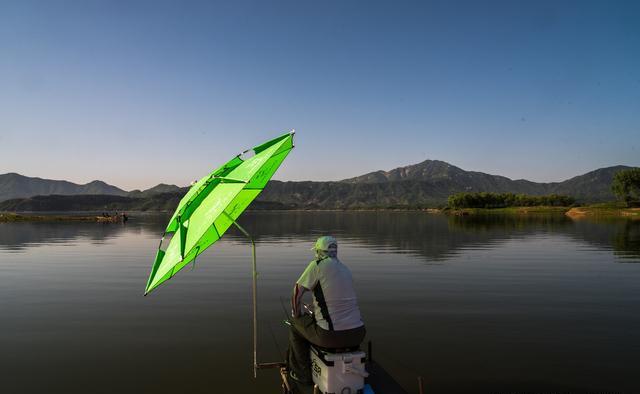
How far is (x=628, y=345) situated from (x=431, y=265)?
18.1 m

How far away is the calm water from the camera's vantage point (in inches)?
421

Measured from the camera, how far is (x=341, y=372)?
7.31m

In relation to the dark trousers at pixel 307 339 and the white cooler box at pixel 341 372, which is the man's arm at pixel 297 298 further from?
the white cooler box at pixel 341 372

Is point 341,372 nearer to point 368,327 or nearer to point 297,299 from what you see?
point 297,299

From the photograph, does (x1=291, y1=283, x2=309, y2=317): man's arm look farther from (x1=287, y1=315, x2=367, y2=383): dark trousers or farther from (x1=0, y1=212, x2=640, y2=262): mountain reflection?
(x1=0, y1=212, x2=640, y2=262): mountain reflection

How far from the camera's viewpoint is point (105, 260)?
1389 inches

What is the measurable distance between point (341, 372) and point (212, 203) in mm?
3884

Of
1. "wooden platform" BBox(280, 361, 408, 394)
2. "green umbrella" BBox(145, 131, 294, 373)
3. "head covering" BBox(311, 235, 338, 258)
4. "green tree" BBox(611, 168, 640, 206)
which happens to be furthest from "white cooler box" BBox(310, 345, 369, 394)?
"green tree" BBox(611, 168, 640, 206)

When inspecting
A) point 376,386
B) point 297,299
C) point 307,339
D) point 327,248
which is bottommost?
point 376,386

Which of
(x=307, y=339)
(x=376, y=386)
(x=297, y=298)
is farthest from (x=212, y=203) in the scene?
(x=376, y=386)

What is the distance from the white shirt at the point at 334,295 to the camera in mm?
7492

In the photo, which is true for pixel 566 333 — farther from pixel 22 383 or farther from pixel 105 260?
pixel 105 260

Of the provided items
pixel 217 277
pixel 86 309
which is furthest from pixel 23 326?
pixel 217 277

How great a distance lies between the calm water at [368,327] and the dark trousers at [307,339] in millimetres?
1903
